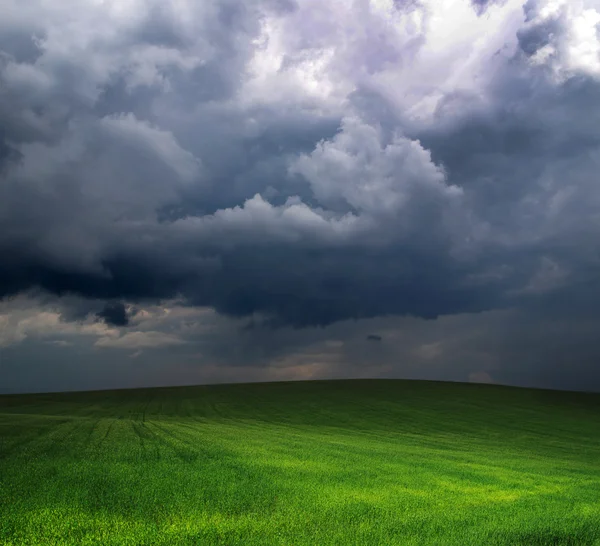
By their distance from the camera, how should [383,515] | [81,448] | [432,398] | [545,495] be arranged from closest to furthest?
[383,515], [545,495], [81,448], [432,398]

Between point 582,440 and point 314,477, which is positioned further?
point 582,440

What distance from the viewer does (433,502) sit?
51.8 feet

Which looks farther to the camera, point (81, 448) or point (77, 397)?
point (77, 397)

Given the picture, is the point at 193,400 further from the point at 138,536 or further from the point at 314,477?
the point at 138,536

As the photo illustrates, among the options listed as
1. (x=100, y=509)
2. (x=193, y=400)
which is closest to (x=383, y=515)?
(x=100, y=509)

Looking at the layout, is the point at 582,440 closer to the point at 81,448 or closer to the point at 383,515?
the point at 383,515

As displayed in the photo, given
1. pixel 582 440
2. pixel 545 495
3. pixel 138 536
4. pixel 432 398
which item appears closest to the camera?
pixel 138 536

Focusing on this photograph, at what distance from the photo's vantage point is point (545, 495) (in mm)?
17719

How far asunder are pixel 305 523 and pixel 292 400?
6035 cm

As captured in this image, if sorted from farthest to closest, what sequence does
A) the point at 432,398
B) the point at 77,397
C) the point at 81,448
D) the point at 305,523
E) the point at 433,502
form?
the point at 77,397
the point at 432,398
the point at 81,448
the point at 433,502
the point at 305,523

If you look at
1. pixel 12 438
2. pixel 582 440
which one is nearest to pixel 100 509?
pixel 12 438

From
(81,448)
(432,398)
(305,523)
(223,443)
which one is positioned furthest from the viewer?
(432,398)

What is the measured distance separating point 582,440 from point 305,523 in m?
36.3

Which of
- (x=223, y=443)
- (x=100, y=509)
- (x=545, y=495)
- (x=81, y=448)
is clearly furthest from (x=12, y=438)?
(x=545, y=495)
